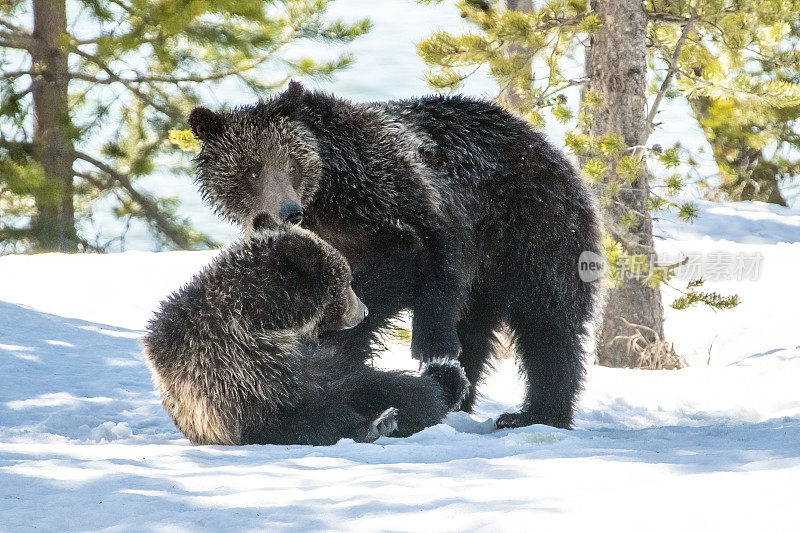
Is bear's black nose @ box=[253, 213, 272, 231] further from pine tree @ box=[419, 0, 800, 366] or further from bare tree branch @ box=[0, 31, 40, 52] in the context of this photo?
bare tree branch @ box=[0, 31, 40, 52]

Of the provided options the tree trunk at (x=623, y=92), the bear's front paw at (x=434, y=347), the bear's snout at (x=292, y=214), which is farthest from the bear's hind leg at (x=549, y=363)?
the tree trunk at (x=623, y=92)

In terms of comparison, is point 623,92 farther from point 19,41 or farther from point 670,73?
point 19,41

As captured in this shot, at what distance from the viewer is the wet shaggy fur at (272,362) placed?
369 cm

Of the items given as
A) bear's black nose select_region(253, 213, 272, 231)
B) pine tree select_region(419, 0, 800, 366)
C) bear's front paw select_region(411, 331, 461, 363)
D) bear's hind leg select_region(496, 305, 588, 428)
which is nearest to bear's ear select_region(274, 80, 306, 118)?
bear's black nose select_region(253, 213, 272, 231)

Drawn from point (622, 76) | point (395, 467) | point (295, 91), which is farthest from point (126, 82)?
point (395, 467)

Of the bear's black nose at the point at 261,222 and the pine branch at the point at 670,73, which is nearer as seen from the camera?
the bear's black nose at the point at 261,222

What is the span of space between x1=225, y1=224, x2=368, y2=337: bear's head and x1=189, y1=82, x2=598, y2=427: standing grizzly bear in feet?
1.00

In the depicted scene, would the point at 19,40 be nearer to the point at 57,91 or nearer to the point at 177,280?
the point at 57,91

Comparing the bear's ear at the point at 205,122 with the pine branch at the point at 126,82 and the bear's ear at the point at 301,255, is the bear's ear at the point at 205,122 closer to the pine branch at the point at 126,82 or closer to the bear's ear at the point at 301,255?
the bear's ear at the point at 301,255

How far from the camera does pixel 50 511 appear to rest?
8.02ft

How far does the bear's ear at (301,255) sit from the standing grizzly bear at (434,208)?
32 centimetres

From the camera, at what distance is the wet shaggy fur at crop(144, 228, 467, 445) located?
145 inches

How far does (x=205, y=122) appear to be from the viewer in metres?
4.62

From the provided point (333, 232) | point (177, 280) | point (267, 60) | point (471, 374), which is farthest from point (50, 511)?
point (267, 60)
